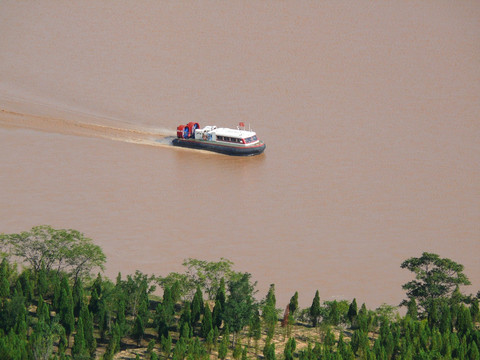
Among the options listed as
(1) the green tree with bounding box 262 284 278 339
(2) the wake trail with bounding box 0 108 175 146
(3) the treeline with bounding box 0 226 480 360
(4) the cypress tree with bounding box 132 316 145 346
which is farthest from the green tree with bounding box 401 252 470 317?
(2) the wake trail with bounding box 0 108 175 146

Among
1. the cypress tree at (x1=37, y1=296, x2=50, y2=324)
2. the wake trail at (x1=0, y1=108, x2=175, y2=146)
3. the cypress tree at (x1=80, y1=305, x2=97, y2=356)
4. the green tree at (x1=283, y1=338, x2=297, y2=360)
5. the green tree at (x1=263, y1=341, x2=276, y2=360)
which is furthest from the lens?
the wake trail at (x1=0, y1=108, x2=175, y2=146)

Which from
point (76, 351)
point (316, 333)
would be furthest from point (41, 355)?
point (316, 333)

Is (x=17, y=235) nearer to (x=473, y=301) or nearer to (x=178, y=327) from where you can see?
(x=178, y=327)

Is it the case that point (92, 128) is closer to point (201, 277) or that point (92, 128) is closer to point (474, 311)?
point (201, 277)

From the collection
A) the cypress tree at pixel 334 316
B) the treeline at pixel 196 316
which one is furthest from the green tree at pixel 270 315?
the cypress tree at pixel 334 316

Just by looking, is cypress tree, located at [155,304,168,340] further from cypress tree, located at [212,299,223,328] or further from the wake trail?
the wake trail
